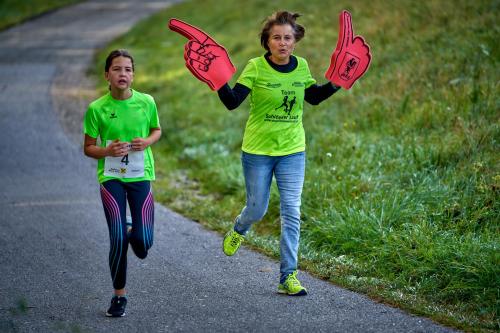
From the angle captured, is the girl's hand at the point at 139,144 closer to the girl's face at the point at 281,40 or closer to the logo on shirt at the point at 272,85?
the logo on shirt at the point at 272,85

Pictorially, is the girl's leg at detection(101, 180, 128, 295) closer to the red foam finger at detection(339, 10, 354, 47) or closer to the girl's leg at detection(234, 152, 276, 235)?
the girl's leg at detection(234, 152, 276, 235)

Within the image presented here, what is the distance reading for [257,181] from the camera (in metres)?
6.14

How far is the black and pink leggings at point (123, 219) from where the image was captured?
5590mm

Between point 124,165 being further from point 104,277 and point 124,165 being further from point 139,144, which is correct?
point 104,277

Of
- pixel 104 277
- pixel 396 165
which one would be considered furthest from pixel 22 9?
pixel 104 277

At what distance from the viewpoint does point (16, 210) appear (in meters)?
9.22

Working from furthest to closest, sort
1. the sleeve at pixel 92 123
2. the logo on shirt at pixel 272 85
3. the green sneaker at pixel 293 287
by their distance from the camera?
1. the green sneaker at pixel 293 287
2. the logo on shirt at pixel 272 85
3. the sleeve at pixel 92 123

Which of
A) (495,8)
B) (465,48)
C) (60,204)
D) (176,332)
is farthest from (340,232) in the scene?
(495,8)

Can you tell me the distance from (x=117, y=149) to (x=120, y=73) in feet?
1.67

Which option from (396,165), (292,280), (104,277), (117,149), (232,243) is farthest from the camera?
(396,165)

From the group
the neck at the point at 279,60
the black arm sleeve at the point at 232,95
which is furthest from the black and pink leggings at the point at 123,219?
the neck at the point at 279,60

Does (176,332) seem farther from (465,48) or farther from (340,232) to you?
(465,48)

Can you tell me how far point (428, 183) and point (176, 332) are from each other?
11.5ft

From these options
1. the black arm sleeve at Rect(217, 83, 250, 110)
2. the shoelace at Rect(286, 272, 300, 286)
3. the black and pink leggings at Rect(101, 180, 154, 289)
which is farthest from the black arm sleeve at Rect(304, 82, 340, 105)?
the black and pink leggings at Rect(101, 180, 154, 289)
